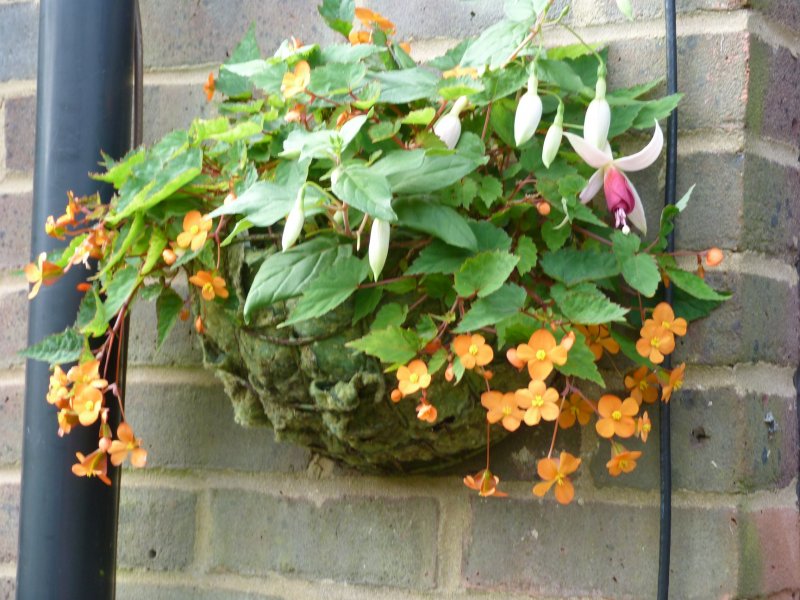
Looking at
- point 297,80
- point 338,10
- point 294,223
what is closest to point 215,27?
point 338,10

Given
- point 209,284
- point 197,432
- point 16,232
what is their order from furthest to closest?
point 16,232 < point 197,432 < point 209,284

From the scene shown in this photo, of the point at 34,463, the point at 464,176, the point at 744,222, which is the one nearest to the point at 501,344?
the point at 464,176

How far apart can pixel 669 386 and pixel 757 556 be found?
20cm

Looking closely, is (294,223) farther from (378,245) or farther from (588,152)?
(588,152)

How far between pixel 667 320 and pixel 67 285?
1.96 ft

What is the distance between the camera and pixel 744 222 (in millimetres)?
946

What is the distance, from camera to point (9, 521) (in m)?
1.21

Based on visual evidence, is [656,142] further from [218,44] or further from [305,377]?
[218,44]

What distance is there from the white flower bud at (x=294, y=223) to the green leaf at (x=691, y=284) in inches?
12.7

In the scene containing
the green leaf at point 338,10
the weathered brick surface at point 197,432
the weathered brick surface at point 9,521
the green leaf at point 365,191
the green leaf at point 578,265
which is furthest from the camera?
the weathered brick surface at point 9,521

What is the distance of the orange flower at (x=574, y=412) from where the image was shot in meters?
0.88

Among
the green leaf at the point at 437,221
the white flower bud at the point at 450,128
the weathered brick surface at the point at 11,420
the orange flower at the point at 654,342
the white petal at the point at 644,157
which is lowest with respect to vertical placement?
the weathered brick surface at the point at 11,420

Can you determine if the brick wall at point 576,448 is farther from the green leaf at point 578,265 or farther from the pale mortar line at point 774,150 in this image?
the green leaf at point 578,265

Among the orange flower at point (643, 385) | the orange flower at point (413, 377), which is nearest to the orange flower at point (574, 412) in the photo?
the orange flower at point (643, 385)
